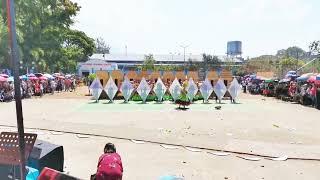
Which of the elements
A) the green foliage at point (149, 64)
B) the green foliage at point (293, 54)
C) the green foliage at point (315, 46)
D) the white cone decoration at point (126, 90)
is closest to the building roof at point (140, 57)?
the green foliage at point (293, 54)

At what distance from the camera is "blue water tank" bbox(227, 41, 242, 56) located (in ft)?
474

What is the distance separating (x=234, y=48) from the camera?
145000 millimetres

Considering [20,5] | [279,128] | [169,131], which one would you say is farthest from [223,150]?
[20,5]

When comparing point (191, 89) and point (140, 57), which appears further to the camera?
point (140, 57)

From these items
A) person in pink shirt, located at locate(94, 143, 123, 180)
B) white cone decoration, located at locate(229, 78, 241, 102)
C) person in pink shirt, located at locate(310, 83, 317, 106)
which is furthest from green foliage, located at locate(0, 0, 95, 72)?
person in pink shirt, located at locate(94, 143, 123, 180)

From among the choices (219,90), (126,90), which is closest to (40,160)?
(126,90)

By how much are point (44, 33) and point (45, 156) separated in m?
51.7

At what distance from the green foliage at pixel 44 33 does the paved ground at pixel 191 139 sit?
80.3 feet

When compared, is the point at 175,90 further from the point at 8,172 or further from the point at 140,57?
the point at 140,57

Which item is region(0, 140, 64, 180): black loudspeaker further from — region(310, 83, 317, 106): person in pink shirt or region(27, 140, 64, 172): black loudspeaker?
region(310, 83, 317, 106): person in pink shirt

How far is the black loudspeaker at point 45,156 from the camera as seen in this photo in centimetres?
765

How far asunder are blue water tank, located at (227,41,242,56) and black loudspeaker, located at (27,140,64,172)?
138m

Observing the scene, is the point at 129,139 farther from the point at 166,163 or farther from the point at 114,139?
the point at 166,163

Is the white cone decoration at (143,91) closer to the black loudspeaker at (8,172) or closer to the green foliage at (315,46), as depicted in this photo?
the black loudspeaker at (8,172)
